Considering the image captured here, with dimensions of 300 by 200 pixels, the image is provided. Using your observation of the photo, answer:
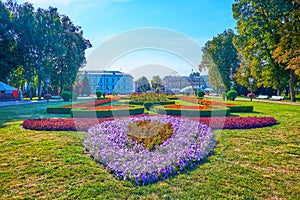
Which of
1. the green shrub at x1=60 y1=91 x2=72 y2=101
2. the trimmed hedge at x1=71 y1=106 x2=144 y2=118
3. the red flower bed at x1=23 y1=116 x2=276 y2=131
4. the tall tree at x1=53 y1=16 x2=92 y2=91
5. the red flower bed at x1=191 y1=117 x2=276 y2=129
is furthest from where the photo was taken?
the tall tree at x1=53 y1=16 x2=92 y2=91

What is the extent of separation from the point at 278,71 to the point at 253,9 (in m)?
6.41

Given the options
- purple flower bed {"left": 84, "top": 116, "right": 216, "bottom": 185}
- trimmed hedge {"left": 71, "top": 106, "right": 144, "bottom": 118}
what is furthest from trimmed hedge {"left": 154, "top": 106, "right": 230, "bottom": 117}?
purple flower bed {"left": 84, "top": 116, "right": 216, "bottom": 185}

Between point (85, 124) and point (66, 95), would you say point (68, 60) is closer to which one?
point (66, 95)

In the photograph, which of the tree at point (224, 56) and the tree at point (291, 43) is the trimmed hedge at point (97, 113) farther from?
the tree at point (224, 56)

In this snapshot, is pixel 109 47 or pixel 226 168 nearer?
pixel 226 168

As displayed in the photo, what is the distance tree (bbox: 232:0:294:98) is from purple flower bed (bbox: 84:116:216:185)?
56.6ft

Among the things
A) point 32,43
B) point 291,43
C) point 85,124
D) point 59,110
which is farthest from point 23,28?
point 291,43

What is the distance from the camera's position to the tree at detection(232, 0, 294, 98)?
752 inches

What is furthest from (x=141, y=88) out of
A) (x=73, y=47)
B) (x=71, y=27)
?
(x=71, y=27)

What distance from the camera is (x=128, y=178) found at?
3.37 m

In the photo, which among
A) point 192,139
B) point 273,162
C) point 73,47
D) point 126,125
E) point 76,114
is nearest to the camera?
point 273,162

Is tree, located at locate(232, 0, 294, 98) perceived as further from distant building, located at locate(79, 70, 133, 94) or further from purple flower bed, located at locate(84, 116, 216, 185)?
distant building, located at locate(79, 70, 133, 94)

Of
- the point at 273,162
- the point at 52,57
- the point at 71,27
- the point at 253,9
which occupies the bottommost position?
the point at 273,162

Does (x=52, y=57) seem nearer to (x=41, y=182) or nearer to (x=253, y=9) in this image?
(x=253, y=9)
